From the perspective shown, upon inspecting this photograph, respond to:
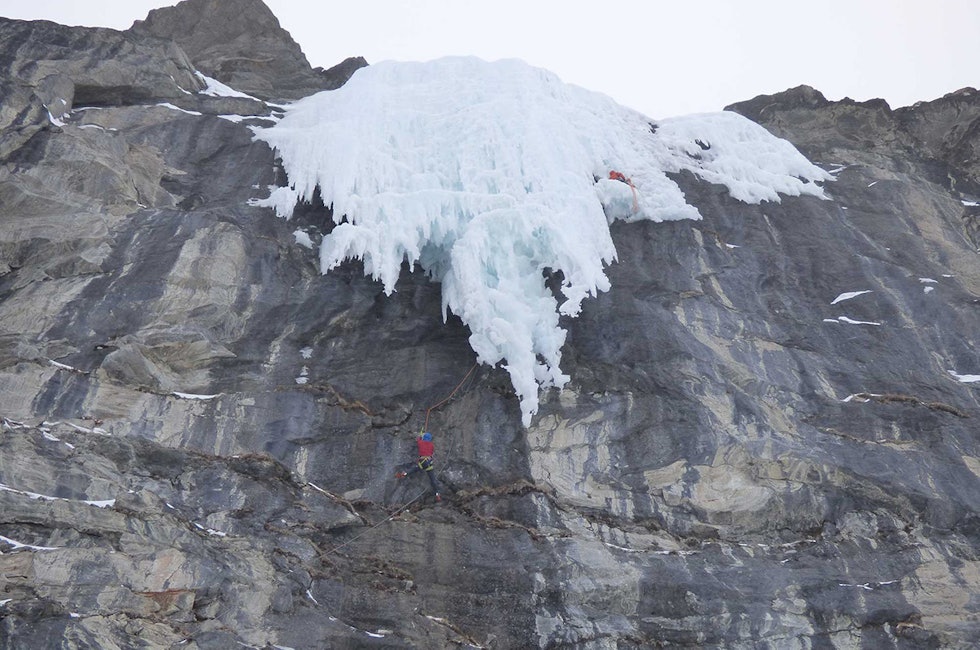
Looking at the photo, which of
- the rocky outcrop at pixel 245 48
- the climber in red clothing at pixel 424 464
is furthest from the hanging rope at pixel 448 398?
the rocky outcrop at pixel 245 48

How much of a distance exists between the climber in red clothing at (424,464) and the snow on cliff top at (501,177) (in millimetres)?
1861

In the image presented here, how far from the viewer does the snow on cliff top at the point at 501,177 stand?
17.6 m

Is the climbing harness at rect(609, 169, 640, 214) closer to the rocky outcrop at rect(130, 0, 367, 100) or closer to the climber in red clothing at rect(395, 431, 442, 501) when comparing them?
the climber in red clothing at rect(395, 431, 442, 501)

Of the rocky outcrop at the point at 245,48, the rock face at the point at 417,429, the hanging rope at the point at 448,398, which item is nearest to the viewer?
the rock face at the point at 417,429

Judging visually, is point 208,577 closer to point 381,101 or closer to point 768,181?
point 381,101

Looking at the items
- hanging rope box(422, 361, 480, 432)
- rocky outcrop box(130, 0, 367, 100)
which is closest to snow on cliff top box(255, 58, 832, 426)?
hanging rope box(422, 361, 480, 432)

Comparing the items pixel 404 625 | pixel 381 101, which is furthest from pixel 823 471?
pixel 381 101

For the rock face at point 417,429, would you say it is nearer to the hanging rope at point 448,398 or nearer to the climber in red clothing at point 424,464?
the hanging rope at point 448,398

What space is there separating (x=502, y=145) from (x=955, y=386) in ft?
33.9

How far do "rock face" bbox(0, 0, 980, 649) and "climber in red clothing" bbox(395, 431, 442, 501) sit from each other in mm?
223

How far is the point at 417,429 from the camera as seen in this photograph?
1697cm

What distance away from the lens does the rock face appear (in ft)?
→ 45.6

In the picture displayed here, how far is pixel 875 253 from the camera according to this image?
20672 mm

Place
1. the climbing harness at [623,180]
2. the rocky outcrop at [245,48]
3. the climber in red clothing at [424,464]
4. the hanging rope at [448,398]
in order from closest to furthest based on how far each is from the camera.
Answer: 1. the climber in red clothing at [424,464]
2. the hanging rope at [448,398]
3. the climbing harness at [623,180]
4. the rocky outcrop at [245,48]
